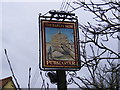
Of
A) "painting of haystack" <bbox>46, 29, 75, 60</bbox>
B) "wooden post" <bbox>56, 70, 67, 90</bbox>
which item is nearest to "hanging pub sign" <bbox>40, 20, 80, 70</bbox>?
"painting of haystack" <bbox>46, 29, 75, 60</bbox>

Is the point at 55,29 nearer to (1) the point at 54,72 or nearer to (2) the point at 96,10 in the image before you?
(1) the point at 54,72

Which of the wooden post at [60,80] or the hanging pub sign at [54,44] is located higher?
the hanging pub sign at [54,44]

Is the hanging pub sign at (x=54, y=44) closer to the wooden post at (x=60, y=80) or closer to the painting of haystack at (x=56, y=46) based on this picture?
the painting of haystack at (x=56, y=46)

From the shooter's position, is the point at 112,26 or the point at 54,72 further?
the point at 54,72

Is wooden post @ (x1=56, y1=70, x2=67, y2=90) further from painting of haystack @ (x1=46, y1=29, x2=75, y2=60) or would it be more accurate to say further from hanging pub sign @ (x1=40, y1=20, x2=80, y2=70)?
painting of haystack @ (x1=46, y1=29, x2=75, y2=60)

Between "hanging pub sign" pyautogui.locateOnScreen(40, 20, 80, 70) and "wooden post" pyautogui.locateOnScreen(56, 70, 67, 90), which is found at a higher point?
"hanging pub sign" pyautogui.locateOnScreen(40, 20, 80, 70)

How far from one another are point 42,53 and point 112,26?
10011 mm

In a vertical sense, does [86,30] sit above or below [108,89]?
above

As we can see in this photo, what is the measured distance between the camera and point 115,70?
4.34 m

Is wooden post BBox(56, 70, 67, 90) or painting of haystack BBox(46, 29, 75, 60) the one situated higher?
painting of haystack BBox(46, 29, 75, 60)

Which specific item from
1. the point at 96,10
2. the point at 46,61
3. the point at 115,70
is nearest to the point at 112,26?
the point at 96,10

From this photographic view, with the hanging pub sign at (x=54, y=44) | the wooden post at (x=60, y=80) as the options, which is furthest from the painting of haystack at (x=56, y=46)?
the wooden post at (x=60, y=80)

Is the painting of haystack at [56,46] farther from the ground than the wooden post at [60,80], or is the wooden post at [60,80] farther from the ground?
the painting of haystack at [56,46]

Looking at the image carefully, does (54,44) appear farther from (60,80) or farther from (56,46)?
(60,80)
